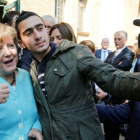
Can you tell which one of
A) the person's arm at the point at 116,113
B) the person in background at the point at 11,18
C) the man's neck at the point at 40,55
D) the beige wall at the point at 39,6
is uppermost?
the beige wall at the point at 39,6

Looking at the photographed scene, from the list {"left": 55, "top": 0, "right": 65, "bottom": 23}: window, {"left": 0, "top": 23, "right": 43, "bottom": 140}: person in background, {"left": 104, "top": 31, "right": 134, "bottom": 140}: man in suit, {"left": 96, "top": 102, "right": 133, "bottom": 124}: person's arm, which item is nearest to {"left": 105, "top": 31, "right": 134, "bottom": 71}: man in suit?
{"left": 104, "top": 31, "right": 134, "bottom": 140}: man in suit

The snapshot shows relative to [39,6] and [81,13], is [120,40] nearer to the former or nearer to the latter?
[39,6]

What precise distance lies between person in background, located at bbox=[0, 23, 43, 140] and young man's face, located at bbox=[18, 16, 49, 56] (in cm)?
11

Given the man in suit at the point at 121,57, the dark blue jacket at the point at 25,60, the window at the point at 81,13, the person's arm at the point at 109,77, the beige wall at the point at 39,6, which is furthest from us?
the window at the point at 81,13

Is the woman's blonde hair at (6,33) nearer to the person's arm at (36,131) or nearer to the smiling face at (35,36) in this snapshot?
the smiling face at (35,36)

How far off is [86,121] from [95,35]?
1021 cm

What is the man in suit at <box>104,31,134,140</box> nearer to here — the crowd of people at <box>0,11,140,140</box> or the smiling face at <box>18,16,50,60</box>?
the crowd of people at <box>0,11,140,140</box>

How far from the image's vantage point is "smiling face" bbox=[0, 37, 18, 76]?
5.04ft

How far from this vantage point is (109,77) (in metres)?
1.19

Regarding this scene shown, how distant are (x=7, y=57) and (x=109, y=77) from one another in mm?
820

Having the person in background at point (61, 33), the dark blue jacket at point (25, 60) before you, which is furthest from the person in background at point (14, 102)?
the person in background at point (61, 33)

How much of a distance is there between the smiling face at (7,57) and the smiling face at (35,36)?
155 mm

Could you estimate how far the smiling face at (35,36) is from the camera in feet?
5.49

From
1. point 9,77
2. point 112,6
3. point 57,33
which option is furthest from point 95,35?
point 9,77
